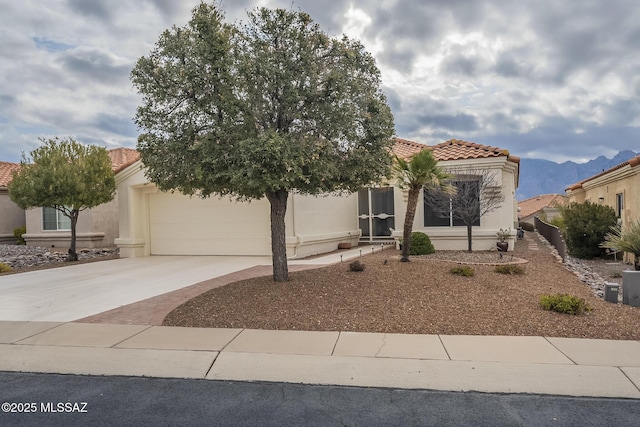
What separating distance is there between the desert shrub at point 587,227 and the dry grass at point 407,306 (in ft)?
23.5

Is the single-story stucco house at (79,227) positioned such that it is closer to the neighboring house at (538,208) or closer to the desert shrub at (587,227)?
the desert shrub at (587,227)

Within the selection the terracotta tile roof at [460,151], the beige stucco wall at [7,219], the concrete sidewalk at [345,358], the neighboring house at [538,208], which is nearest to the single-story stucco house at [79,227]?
the beige stucco wall at [7,219]

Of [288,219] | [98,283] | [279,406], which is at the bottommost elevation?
[279,406]

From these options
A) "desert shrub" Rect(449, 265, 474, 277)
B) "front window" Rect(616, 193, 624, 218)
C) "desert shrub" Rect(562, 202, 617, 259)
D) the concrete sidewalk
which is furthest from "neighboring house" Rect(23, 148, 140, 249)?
"front window" Rect(616, 193, 624, 218)

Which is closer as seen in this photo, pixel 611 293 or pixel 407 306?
pixel 407 306

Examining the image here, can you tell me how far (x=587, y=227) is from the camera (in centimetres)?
1558

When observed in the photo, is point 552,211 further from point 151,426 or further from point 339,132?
point 151,426

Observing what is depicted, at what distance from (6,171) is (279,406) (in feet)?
95.6

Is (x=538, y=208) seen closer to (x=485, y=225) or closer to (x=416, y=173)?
(x=485, y=225)

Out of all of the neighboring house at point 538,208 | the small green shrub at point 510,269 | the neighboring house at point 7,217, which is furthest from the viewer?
the neighboring house at point 538,208

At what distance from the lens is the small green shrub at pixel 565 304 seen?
22.1 feet

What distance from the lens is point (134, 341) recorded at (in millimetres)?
5965

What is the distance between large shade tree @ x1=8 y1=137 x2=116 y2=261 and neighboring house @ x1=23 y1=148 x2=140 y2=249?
4458 mm

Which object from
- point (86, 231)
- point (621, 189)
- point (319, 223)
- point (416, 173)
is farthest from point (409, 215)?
point (86, 231)
